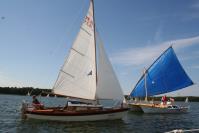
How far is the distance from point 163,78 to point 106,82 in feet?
70.9

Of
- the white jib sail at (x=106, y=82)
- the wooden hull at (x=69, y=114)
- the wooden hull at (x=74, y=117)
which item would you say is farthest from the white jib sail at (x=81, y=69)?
the wooden hull at (x=74, y=117)

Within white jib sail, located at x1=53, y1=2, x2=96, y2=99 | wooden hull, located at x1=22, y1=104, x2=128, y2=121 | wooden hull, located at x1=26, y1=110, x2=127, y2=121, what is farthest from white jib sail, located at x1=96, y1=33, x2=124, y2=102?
wooden hull, located at x1=26, y1=110, x2=127, y2=121

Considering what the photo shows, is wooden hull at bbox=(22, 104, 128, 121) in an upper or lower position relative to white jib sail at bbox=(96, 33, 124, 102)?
lower

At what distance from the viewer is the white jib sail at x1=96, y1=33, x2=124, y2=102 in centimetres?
3503

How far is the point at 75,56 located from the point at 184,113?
2602cm

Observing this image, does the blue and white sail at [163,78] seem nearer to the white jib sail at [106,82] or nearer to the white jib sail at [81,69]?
the white jib sail at [106,82]

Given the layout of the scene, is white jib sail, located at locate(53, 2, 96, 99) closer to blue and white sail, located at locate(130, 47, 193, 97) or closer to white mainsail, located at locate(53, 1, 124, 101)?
white mainsail, located at locate(53, 1, 124, 101)

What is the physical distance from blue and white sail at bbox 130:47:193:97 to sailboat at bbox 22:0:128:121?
1892 cm

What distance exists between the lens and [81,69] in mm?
35844

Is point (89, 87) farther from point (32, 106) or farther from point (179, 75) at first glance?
point (179, 75)

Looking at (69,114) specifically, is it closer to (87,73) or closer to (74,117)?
(74,117)

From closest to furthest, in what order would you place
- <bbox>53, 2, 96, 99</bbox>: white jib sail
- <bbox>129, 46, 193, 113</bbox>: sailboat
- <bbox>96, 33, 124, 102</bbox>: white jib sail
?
<bbox>96, 33, 124, 102</bbox>: white jib sail
<bbox>53, 2, 96, 99</bbox>: white jib sail
<bbox>129, 46, 193, 113</bbox>: sailboat

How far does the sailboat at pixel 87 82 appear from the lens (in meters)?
34.1

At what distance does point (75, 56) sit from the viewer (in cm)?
3566
